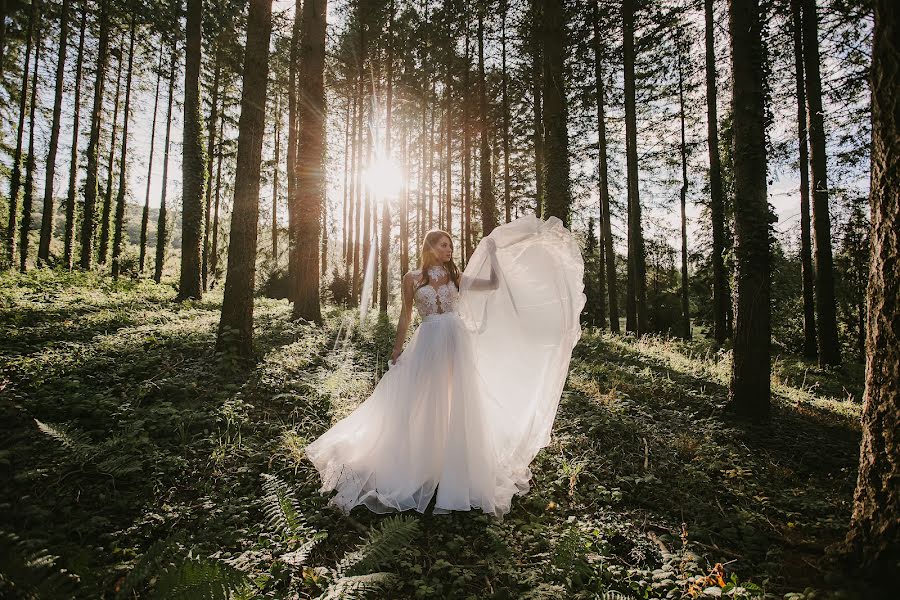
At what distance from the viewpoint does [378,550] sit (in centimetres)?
298

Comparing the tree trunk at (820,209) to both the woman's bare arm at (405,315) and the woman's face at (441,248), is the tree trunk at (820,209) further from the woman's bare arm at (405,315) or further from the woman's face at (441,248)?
the woman's bare arm at (405,315)

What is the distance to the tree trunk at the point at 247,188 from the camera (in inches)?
284

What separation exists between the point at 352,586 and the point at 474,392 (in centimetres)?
224

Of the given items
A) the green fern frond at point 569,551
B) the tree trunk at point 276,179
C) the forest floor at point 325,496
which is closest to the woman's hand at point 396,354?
the forest floor at point 325,496

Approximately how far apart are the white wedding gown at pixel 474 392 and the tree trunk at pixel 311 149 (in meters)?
7.22

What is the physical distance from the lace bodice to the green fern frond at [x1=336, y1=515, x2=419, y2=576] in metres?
2.29

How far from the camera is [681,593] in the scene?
2.92 meters

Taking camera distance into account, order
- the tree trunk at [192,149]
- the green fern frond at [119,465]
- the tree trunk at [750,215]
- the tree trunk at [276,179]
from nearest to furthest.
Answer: the green fern frond at [119,465] → the tree trunk at [750,215] → the tree trunk at [192,149] → the tree trunk at [276,179]

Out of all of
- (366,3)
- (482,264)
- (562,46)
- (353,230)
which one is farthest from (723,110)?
(353,230)

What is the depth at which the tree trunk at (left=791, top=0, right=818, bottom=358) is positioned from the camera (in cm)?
1215

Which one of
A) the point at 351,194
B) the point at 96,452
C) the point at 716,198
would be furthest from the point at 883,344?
the point at 351,194

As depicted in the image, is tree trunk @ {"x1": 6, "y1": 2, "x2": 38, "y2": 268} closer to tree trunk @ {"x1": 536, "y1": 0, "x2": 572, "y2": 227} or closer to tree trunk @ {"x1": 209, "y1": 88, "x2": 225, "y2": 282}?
tree trunk @ {"x1": 209, "y1": 88, "x2": 225, "y2": 282}

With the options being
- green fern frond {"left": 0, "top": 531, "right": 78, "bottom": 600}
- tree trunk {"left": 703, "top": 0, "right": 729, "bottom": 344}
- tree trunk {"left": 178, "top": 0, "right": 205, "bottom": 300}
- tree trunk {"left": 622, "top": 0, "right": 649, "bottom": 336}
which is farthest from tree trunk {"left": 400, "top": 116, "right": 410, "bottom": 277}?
green fern frond {"left": 0, "top": 531, "right": 78, "bottom": 600}

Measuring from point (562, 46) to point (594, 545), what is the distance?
10166 mm
